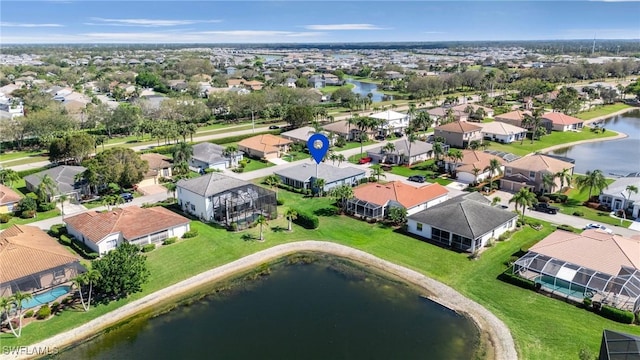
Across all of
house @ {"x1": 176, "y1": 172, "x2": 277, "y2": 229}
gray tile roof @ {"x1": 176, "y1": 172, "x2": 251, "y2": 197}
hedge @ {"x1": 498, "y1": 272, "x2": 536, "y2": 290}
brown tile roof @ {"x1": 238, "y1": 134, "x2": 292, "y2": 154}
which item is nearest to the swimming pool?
house @ {"x1": 176, "y1": 172, "x2": 277, "y2": 229}

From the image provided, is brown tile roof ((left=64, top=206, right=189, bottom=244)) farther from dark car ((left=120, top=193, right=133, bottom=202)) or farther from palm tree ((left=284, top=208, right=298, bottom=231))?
palm tree ((left=284, top=208, right=298, bottom=231))

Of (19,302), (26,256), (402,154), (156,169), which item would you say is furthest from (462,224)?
(156,169)

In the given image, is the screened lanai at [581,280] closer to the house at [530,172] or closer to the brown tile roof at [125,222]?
the house at [530,172]

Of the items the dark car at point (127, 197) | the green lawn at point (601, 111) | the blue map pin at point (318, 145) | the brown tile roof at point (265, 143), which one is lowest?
the dark car at point (127, 197)

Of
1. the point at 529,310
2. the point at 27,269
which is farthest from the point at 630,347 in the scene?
the point at 27,269

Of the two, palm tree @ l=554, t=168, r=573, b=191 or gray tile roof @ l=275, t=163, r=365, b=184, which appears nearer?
palm tree @ l=554, t=168, r=573, b=191

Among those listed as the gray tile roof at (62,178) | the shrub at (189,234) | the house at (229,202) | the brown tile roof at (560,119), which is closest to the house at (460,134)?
the brown tile roof at (560,119)

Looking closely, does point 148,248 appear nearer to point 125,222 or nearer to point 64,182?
point 125,222
